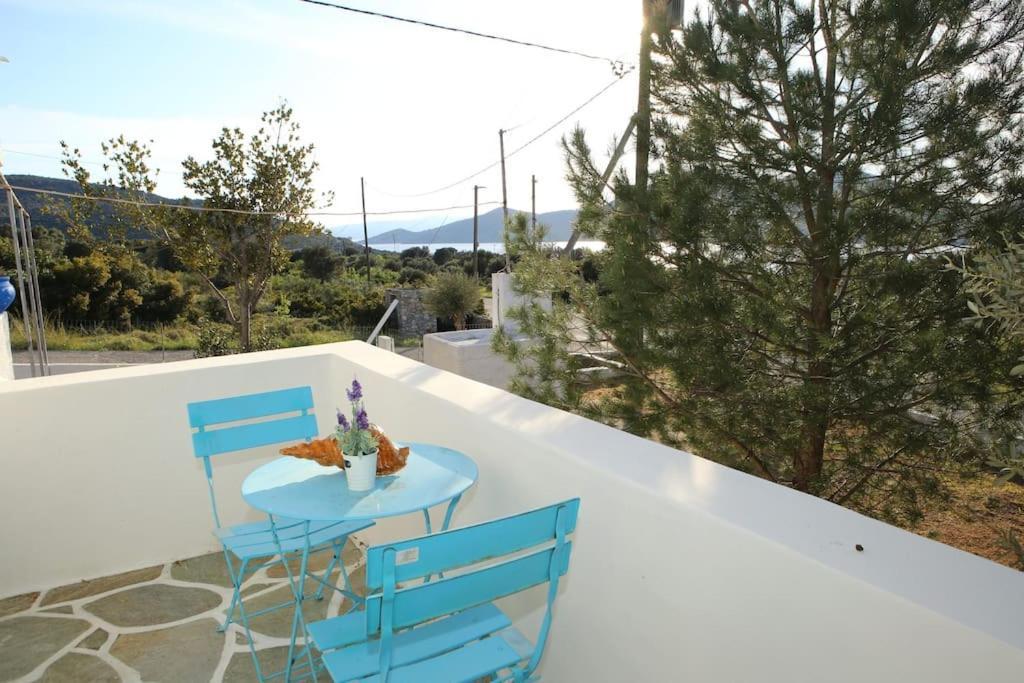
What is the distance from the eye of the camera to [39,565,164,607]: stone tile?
2590mm

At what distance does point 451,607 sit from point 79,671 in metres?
1.57

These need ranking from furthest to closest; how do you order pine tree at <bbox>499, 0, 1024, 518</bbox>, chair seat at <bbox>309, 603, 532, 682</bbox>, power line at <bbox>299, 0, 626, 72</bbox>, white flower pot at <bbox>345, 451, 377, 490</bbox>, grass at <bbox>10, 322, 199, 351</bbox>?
grass at <bbox>10, 322, 199, 351</bbox>, power line at <bbox>299, 0, 626, 72</bbox>, pine tree at <bbox>499, 0, 1024, 518</bbox>, white flower pot at <bbox>345, 451, 377, 490</bbox>, chair seat at <bbox>309, 603, 532, 682</bbox>

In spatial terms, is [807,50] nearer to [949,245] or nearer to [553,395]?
[949,245]

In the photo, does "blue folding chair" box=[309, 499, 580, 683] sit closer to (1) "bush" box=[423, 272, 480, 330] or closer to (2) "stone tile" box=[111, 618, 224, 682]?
(2) "stone tile" box=[111, 618, 224, 682]

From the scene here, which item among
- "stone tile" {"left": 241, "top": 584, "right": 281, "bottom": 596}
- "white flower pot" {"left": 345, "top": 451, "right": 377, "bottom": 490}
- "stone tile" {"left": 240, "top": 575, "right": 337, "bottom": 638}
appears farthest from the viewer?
"stone tile" {"left": 241, "top": 584, "right": 281, "bottom": 596}

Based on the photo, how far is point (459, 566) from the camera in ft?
3.95

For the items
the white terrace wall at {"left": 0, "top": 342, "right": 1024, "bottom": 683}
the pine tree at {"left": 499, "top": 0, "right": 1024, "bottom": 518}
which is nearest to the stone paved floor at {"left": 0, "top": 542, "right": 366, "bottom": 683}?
the white terrace wall at {"left": 0, "top": 342, "right": 1024, "bottom": 683}

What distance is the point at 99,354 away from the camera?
18266 mm

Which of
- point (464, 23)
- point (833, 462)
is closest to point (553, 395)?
point (833, 462)

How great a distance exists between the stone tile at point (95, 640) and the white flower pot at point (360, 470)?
119cm

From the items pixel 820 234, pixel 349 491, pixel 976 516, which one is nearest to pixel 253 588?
pixel 349 491

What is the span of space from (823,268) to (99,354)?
1881 centimetres

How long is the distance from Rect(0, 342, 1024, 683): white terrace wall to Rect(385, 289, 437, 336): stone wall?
1526cm

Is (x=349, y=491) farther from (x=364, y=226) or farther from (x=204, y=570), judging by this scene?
(x=364, y=226)
